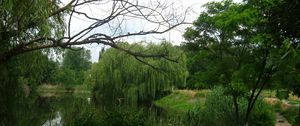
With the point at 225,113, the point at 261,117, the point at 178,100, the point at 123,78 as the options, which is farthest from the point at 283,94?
the point at 178,100

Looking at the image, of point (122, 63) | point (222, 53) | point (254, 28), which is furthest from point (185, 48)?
point (122, 63)

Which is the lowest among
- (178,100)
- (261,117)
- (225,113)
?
(178,100)

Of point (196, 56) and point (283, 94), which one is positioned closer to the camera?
point (283, 94)

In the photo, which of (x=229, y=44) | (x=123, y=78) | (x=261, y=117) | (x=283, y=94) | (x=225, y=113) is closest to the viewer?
(x=283, y=94)

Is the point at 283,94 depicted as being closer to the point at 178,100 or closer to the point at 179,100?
the point at 179,100

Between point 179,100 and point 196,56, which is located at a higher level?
point 196,56

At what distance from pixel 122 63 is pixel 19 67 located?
2044 centimetres

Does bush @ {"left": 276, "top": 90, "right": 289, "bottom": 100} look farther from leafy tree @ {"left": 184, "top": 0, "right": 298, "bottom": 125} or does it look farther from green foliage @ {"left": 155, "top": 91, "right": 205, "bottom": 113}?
green foliage @ {"left": 155, "top": 91, "right": 205, "bottom": 113}

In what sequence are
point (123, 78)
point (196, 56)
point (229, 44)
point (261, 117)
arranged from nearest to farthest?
point (229, 44), point (196, 56), point (261, 117), point (123, 78)

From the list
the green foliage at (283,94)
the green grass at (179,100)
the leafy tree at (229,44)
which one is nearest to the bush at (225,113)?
the leafy tree at (229,44)

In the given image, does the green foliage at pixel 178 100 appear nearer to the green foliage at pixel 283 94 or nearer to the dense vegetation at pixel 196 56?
the dense vegetation at pixel 196 56

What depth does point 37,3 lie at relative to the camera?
21.3 feet

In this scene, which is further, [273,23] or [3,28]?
[3,28]

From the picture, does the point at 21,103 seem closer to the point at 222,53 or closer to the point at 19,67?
Answer: the point at 19,67
